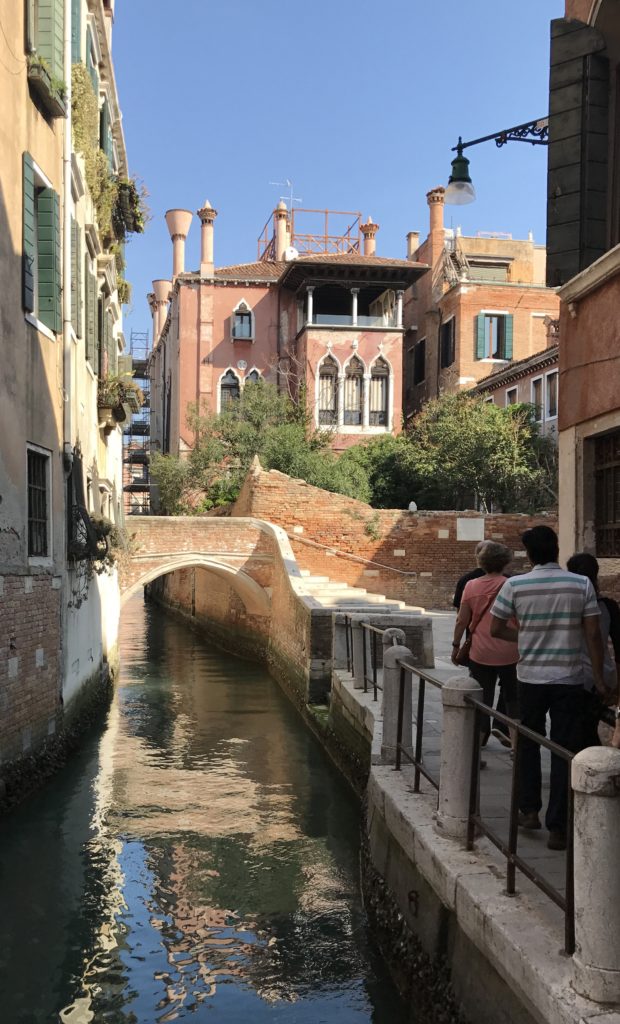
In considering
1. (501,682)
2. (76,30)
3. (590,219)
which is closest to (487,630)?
(501,682)

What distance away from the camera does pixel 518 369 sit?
81.9 feet

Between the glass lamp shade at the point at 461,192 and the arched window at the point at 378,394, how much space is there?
2127cm

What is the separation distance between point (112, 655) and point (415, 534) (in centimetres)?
721

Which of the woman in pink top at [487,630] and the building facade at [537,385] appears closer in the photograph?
the woman in pink top at [487,630]

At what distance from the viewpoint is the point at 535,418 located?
78.6ft

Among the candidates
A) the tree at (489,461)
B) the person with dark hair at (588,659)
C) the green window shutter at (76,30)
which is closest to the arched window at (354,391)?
the tree at (489,461)

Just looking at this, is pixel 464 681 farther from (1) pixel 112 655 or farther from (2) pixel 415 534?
(2) pixel 415 534

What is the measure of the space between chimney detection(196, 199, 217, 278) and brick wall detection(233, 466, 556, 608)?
12111 mm

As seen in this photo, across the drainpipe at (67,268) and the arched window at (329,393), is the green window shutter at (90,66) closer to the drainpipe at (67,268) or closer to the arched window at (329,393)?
the drainpipe at (67,268)

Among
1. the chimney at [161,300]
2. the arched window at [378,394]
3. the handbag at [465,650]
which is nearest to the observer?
the handbag at [465,650]

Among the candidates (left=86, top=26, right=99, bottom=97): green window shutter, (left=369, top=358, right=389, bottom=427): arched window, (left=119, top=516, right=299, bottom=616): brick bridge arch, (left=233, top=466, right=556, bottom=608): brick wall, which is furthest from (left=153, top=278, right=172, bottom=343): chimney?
(left=86, top=26, right=99, bottom=97): green window shutter

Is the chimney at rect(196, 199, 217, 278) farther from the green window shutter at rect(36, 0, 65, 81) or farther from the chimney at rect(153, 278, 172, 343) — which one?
the green window shutter at rect(36, 0, 65, 81)

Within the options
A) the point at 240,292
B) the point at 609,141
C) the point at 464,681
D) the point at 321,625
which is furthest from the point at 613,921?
the point at 240,292

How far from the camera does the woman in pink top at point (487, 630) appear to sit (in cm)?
580
